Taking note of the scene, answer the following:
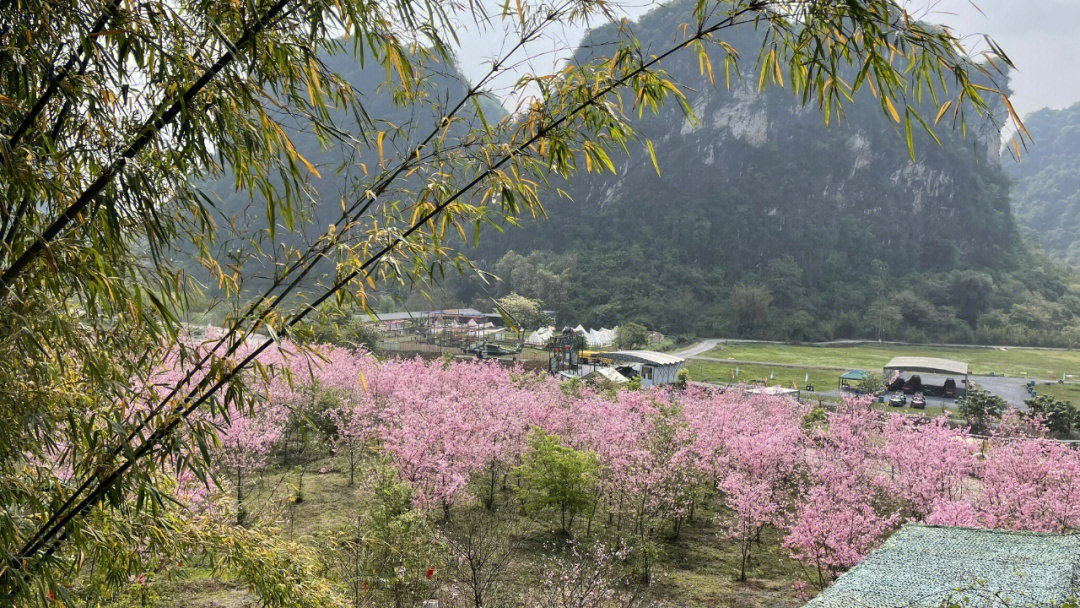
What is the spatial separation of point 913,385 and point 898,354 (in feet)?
47.4

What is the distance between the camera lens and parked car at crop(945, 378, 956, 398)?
23125 millimetres

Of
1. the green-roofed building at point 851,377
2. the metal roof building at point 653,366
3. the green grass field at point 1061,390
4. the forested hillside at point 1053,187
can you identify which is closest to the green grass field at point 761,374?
the green-roofed building at point 851,377

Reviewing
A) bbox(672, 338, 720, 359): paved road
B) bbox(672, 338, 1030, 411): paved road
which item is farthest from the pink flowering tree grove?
bbox(672, 338, 720, 359): paved road

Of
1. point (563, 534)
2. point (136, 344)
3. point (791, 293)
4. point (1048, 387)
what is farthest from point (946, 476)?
point (791, 293)

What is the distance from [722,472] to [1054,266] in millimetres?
58311

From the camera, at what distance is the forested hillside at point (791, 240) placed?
44625mm

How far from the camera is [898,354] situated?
3647 centimetres

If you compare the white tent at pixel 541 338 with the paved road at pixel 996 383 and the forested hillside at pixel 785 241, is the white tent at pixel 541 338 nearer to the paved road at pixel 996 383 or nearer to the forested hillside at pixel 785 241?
the paved road at pixel 996 383

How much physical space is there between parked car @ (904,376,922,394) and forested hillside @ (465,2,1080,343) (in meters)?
19.8

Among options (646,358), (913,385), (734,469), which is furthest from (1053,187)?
(734,469)

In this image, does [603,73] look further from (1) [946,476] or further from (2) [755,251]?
(2) [755,251]

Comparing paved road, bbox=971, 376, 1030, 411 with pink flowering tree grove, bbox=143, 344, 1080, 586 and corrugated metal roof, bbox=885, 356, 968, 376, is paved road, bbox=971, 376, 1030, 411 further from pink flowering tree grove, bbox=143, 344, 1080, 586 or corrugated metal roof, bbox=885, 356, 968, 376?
pink flowering tree grove, bbox=143, 344, 1080, 586

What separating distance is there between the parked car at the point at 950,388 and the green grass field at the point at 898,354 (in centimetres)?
416

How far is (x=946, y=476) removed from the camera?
378 inches
